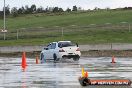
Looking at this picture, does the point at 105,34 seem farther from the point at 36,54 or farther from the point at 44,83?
the point at 44,83

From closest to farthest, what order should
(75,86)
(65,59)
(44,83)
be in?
(75,86) < (44,83) < (65,59)

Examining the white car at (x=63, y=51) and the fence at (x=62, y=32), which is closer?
the white car at (x=63, y=51)

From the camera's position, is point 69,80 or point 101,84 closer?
point 101,84

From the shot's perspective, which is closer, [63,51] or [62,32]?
[63,51]

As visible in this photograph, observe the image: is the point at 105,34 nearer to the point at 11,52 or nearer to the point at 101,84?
the point at 11,52

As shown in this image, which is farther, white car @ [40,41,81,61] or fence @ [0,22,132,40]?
fence @ [0,22,132,40]

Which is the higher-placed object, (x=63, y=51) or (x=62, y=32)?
(x=62, y=32)

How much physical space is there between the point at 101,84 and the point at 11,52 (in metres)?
32.2

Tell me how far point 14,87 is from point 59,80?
299cm

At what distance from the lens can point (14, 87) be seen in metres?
18.0

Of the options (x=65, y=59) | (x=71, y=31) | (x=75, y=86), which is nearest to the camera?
(x=75, y=86)

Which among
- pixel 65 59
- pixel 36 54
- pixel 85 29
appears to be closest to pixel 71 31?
pixel 85 29

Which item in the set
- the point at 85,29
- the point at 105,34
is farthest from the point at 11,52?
the point at 85,29

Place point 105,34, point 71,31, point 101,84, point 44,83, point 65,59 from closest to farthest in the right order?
point 101,84 → point 44,83 → point 65,59 → point 105,34 → point 71,31
